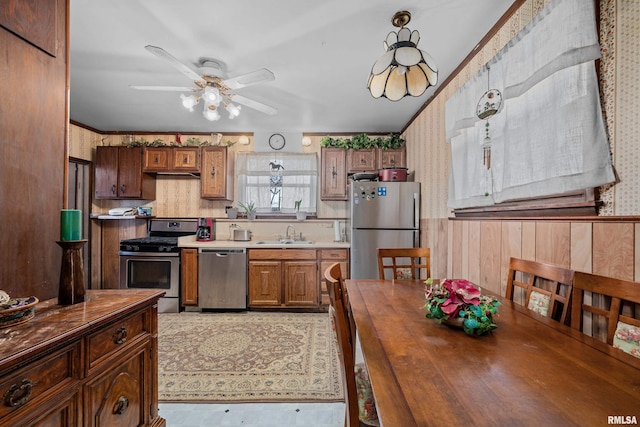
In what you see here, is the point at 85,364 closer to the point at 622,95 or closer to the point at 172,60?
the point at 172,60

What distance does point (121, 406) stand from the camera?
117cm

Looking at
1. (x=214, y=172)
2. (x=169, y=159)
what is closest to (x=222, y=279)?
(x=214, y=172)

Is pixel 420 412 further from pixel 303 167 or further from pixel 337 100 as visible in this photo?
pixel 303 167

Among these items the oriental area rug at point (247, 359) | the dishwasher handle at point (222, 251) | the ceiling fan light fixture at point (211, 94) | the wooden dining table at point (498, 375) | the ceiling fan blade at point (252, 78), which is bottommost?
the oriental area rug at point (247, 359)

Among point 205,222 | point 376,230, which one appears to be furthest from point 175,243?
point 376,230

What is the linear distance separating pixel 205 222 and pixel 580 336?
4.03 m

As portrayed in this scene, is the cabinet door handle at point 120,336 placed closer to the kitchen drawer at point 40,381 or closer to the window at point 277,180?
the kitchen drawer at point 40,381

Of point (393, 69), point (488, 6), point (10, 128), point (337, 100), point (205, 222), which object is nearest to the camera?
point (10, 128)

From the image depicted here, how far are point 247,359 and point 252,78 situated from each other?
2414mm

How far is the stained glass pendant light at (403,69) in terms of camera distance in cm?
145

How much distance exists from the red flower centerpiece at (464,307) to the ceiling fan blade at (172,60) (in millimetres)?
2219

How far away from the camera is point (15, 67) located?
1.13m

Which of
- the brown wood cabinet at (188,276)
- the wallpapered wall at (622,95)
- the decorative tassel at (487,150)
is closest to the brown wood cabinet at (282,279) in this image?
the brown wood cabinet at (188,276)

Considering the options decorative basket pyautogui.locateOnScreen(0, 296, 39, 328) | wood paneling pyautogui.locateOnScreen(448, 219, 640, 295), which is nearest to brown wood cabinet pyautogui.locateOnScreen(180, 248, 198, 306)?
decorative basket pyautogui.locateOnScreen(0, 296, 39, 328)
